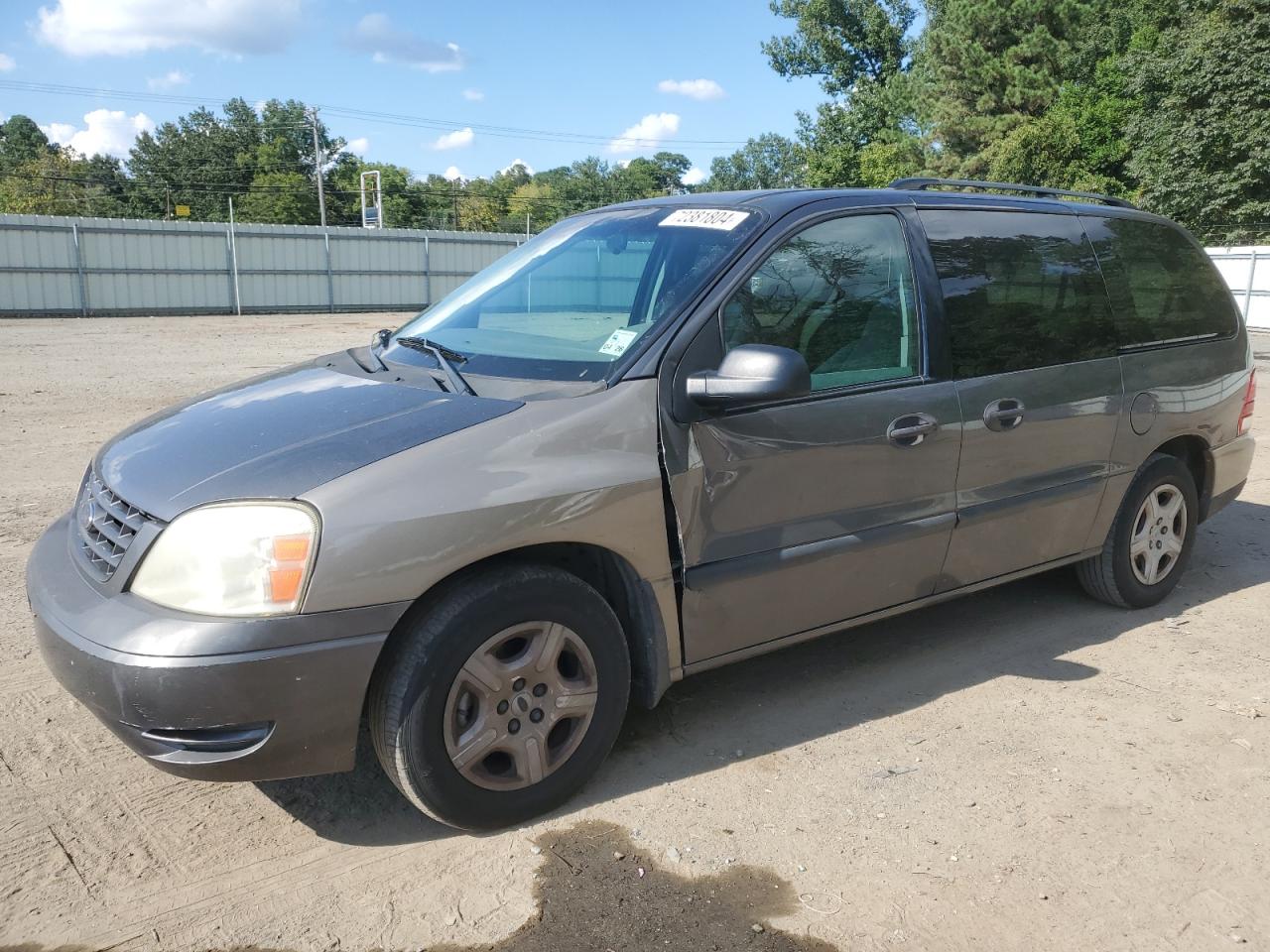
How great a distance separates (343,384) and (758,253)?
138cm

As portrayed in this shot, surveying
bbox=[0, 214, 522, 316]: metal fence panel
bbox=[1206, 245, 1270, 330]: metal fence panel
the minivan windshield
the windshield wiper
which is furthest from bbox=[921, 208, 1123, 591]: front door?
bbox=[1206, 245, 1270, 330]: metal fence panel

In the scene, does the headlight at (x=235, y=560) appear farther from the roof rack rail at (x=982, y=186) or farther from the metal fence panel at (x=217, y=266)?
the metal fence panel at (x=217, y=266)

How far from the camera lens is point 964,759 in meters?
3.44

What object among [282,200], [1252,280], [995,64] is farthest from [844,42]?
[282,200]

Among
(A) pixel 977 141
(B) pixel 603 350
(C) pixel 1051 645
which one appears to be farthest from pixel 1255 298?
(B) pixel 603 350

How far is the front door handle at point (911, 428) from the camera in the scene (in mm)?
3580

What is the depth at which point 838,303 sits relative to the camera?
11.7 ft

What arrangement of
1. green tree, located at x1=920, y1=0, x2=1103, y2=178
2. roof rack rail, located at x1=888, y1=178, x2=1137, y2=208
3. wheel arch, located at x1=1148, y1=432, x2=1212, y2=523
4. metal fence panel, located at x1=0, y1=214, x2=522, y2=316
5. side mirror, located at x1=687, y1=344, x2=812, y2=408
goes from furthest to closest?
1. green tree, located at x1=920, y1=0, x2=1103, y2=178
2. metal fence panel, located at x1=0, y1=214, x2=522, y2=316
3. wheel arch, located at x1=1148, y1=432, x2=1212, y2=523
4. roof rack rail, located at x1=888, y1=178, x2=1137, y2=208
5. side mirror, located at x1=687, y1=344, x2=812, y2=408

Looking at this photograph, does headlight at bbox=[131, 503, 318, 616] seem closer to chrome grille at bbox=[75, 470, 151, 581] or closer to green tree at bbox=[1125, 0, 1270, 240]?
chrome grille at bbox=[75, 470, 151, 581]

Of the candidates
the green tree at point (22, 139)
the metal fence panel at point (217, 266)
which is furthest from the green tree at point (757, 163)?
the metal fence panel at point (217, 266)

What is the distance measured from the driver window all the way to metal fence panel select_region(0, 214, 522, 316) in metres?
24.2

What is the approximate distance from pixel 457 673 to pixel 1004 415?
227 cm

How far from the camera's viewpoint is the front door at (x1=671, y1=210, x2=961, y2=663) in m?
3.22

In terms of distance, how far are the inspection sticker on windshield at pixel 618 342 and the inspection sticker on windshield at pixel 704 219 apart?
1.71 ft
